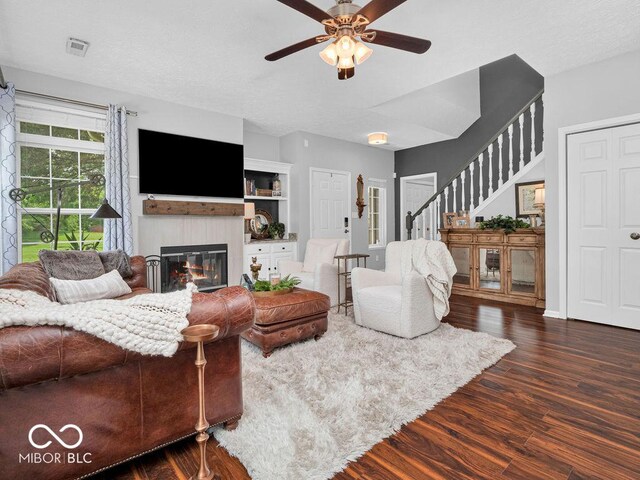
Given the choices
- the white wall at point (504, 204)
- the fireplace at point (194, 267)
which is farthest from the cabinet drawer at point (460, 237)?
the fireplace at point (194, 267)

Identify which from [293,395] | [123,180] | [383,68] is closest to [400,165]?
[383,68]

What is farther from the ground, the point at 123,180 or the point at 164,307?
the point at 123,180

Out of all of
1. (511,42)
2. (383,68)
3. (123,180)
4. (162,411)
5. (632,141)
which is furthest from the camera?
(123,180)

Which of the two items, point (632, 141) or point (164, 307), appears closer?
point (164, 307)

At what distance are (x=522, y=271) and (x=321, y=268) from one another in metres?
2.77

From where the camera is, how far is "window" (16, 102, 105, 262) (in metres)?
3.75

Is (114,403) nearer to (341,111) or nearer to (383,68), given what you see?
(383,68)

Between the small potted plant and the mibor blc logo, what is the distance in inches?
188

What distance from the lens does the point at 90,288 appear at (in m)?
2.83

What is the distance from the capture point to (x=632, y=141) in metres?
3.46

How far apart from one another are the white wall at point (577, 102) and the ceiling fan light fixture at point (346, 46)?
292 cm

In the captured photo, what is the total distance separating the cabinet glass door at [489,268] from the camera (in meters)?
4.89

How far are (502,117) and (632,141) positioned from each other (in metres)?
3.11

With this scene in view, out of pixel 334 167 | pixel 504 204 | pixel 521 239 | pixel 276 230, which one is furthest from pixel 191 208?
pixel 504 204
